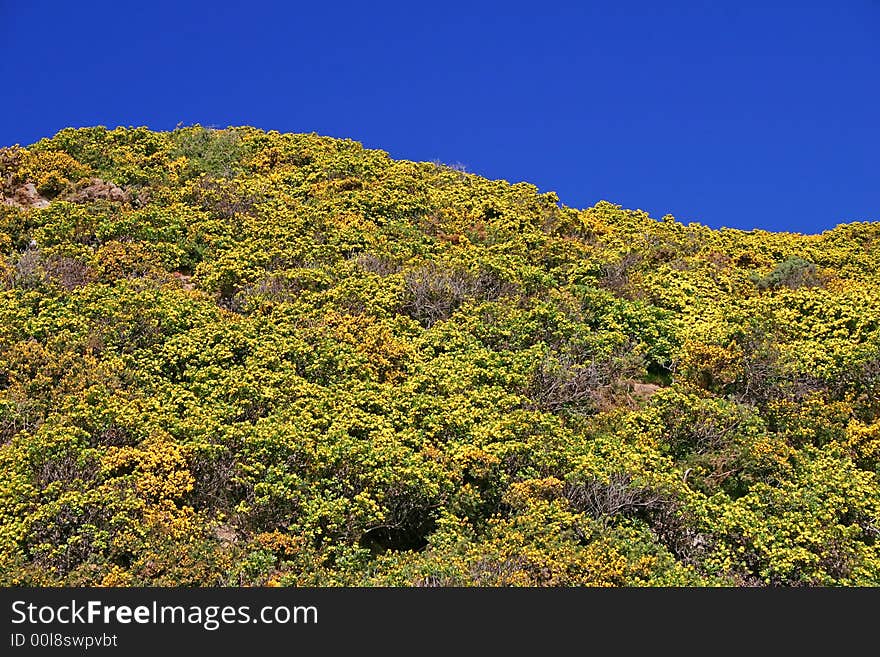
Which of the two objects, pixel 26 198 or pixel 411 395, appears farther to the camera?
pixel 26 198

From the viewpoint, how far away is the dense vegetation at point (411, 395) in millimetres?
12469

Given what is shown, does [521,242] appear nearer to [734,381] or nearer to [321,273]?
[321,273]

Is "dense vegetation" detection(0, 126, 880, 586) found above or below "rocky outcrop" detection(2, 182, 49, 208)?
below

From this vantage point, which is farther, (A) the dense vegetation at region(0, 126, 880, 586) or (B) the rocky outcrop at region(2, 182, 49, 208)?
(B) the rocky outcrop at region(2, 182, 49, 208)

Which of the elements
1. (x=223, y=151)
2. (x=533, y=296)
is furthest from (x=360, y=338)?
(x=223, y=151)

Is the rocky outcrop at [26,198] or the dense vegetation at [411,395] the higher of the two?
the rocky outcrop at [26,198]

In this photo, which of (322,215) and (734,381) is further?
(322,215)

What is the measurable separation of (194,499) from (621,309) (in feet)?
36.3

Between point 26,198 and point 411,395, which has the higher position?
point 26,198

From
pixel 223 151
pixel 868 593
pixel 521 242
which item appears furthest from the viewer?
pixel 223 151

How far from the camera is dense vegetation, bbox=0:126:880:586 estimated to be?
1247 centimetres

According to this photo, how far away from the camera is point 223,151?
1162 inches

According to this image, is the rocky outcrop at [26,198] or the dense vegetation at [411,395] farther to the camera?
the rocky outcrop at [26,198]

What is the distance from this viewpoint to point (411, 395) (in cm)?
1595
